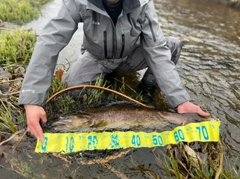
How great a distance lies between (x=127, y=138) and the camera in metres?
2.64

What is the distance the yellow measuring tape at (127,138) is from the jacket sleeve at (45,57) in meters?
0.43

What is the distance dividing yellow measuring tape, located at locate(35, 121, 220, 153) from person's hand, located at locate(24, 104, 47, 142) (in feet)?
0.46

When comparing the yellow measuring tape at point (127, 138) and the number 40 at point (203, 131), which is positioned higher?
the number 40 at point (203, 131)

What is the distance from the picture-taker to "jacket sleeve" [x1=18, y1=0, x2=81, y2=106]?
2475 millimetres

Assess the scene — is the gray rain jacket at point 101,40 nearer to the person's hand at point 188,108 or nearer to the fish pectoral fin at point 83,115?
the person's hand at point 188,108

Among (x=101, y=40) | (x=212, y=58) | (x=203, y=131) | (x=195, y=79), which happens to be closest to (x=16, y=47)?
(x=101, y=40)

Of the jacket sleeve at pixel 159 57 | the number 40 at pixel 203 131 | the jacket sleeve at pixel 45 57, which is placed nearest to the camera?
the jacket sleeve at pixel 45 57

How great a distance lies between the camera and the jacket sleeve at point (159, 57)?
2.93 m

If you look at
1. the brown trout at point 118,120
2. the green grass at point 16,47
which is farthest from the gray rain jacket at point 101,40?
the green grass at point 16,47

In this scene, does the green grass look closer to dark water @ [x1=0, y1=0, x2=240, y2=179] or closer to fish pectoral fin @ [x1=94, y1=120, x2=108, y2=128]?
dark water @ [x1=0, y1=0, x2=240, y2=179]

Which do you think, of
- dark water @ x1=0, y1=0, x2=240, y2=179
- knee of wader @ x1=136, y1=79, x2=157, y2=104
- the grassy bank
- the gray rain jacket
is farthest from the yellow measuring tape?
the grassy bank

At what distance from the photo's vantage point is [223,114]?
11.0ft

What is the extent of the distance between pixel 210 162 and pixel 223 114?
50.1 inches

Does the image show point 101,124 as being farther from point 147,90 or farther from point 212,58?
point 212,58
